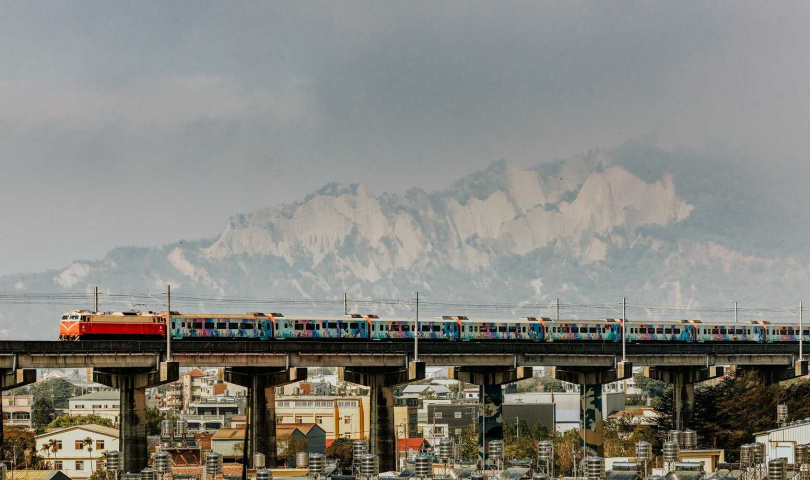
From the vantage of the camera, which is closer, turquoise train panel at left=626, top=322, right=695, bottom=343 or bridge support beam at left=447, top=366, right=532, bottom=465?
bridge support beam at left=447, top=366, right=532, bottom=465

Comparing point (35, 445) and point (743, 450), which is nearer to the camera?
point (743, 450)

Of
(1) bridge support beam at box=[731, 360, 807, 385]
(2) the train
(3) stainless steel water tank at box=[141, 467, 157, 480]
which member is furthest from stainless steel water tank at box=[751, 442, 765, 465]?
(1) bridge support beam at box=[731, 360, 807, 385]

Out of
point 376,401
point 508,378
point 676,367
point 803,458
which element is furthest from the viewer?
point 676,367

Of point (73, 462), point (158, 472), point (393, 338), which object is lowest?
point (73, 462)

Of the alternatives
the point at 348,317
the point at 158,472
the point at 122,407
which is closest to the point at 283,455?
the point at 348,317

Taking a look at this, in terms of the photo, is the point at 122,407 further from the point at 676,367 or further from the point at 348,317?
the point at 676,367

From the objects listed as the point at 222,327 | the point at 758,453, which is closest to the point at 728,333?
the point at 222,327

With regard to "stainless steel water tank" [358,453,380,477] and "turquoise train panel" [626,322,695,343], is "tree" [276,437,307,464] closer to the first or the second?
"turquoise train panel" [626,322,695,343]
